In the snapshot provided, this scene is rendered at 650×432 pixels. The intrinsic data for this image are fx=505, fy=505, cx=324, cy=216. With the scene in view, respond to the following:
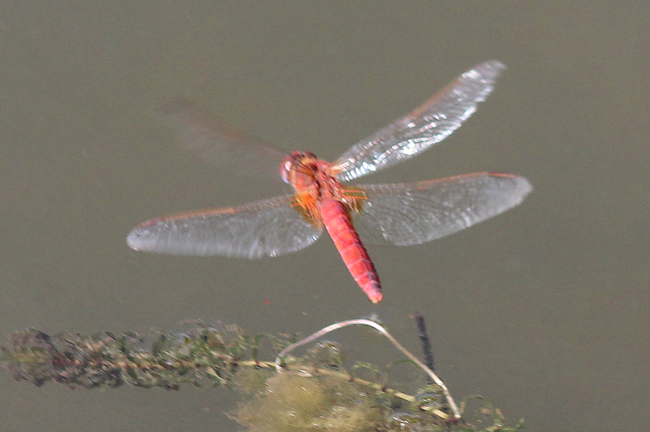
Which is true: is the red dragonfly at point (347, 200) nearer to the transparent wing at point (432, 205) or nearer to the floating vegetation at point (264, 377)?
the transparent wing at point (432, 205)

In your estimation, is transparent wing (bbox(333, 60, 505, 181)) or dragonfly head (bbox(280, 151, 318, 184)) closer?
transparent wing (bbox(333, 60, 505, 181))

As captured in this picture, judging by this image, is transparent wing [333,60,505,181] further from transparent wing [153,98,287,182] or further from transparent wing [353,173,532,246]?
transparent wing [153,98,287,182]

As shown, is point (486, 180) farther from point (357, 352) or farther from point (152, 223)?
point (152, 223)

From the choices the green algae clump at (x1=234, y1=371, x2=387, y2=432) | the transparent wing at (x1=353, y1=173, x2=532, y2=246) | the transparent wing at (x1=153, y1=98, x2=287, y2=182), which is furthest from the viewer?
the transparent wing at (x1=153, y1=98, x2=287, y2=182)

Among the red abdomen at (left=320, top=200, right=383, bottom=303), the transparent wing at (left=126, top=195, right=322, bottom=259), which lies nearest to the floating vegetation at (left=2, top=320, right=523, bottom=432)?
the red abdomen at (left=320, top=200, right=383, bottom=303)

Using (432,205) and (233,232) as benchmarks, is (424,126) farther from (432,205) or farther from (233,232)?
(233,232)

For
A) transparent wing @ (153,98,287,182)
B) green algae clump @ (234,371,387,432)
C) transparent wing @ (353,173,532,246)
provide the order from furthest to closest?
1. transparent wing @ (153,98,287,182)
2. transparent wing @ (353,173,532,246)
3. green algae clump @ (234,371,387,432)
